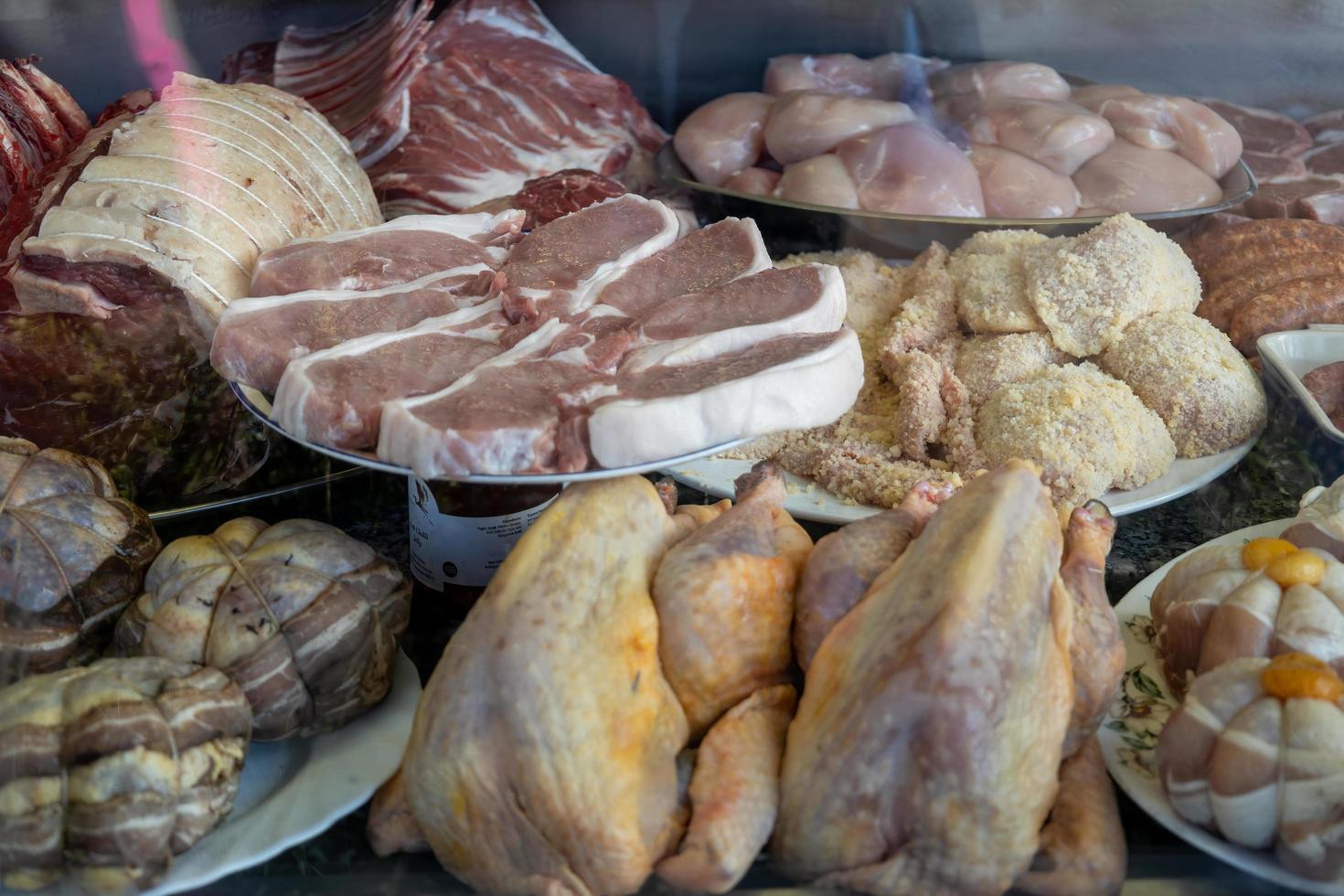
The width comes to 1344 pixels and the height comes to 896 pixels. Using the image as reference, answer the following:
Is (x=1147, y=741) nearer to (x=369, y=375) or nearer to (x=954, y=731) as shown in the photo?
(x=954, y=731)

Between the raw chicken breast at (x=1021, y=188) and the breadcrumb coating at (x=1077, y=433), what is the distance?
69 centimetres

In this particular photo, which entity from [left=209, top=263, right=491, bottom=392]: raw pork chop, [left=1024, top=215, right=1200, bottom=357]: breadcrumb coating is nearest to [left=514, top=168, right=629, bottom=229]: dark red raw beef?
[left=209, top=263, right=491, bottom=392]: raw pork chop

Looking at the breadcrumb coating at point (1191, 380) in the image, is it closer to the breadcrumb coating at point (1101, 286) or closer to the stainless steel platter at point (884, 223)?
the breadcrumb coating at point (1101, 286)

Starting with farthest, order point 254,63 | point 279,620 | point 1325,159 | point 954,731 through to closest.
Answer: point 254,63 < point 1325,159 < point 279,620 < point 954,731

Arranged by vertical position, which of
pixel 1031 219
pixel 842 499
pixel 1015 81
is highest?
pixel 1015 81

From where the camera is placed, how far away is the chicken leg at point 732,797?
1168 millimetres

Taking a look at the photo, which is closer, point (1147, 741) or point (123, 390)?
point (1147, 741)

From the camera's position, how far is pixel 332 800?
137cm

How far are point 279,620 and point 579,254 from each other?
82 centimetres

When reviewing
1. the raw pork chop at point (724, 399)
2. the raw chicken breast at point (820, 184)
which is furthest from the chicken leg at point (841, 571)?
the raw chicken breast at point (820, 184)

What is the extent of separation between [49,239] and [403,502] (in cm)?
Result: 73

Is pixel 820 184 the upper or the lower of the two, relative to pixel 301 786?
upper

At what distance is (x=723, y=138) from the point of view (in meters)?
3.13

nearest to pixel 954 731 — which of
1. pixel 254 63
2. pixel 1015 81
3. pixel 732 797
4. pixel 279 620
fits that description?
pixel 732 797
